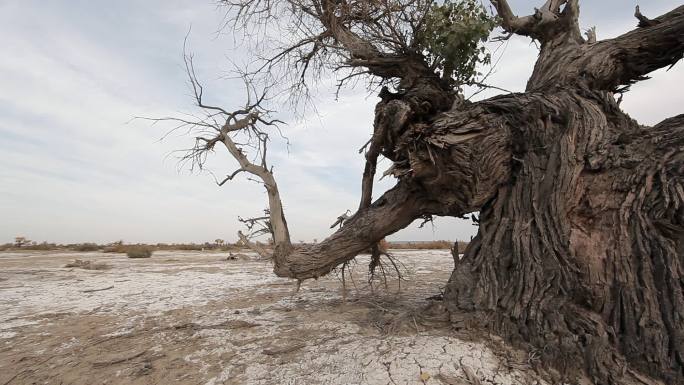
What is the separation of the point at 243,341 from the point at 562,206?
3.23 metres

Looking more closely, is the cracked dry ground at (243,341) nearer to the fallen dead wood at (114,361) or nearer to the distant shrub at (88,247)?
the fallen dead wood at (114,361)

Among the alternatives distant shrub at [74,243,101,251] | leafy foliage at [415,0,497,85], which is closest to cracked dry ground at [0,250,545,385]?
leafy foliage at [415,0,497,85]

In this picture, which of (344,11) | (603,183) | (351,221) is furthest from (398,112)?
(344,11)

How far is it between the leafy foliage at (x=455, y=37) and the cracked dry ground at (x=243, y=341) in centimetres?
299

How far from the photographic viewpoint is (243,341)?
11.5 ft

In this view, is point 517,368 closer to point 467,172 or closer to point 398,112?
point 467,172

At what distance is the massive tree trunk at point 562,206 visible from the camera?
2482mm

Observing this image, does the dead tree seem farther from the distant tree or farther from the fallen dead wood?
the distant tree

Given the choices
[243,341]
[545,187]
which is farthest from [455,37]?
[243,341]

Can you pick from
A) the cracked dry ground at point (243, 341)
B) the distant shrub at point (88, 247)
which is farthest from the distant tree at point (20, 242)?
the cracked dry ground at point (243, 341)

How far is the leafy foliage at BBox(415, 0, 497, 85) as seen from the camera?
418 centimetres

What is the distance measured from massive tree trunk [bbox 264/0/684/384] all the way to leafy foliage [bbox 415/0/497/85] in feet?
1.40

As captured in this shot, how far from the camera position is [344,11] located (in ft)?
16.5

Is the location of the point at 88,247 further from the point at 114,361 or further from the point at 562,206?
the point at 562,206
